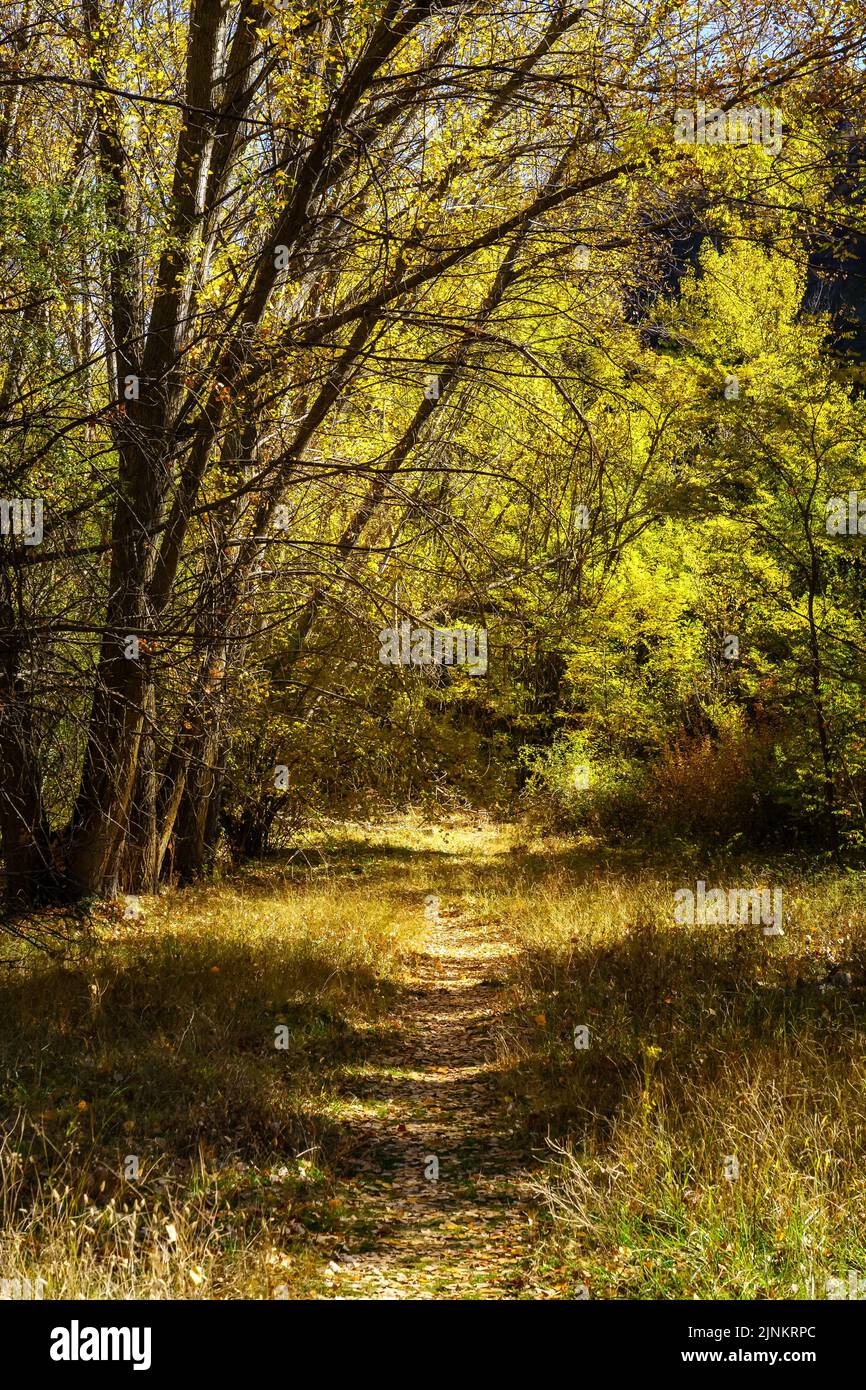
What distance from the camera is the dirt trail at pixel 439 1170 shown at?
4180mm

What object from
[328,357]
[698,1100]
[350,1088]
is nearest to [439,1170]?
[350,1088]

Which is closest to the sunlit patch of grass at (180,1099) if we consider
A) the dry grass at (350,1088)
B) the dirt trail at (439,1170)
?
the dry grass at (350,1088)

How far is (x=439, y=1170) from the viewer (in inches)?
209

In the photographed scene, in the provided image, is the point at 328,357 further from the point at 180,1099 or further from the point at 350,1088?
the point at 180,1099

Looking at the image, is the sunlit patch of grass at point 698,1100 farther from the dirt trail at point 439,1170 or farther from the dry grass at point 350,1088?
the dirt trail at point 439,1170

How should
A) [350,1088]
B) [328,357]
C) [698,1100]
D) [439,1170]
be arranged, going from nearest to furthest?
[698,1100] < [439,1170] < [350,1088] < [328,357]

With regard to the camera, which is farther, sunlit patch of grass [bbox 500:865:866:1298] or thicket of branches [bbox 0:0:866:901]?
thicket of branches [bbox 0:0:866:901]

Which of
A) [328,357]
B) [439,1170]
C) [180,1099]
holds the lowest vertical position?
[439,1170]

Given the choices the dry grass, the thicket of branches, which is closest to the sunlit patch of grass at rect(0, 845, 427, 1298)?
the dry grass

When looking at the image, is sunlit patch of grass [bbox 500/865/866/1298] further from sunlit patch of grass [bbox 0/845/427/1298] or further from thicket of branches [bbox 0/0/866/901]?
thicket of branches [bbox 0/0/866/901]

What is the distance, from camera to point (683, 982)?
7344mm

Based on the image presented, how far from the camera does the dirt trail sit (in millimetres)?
4180

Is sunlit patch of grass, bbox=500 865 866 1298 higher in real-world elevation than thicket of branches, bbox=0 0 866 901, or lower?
lower
